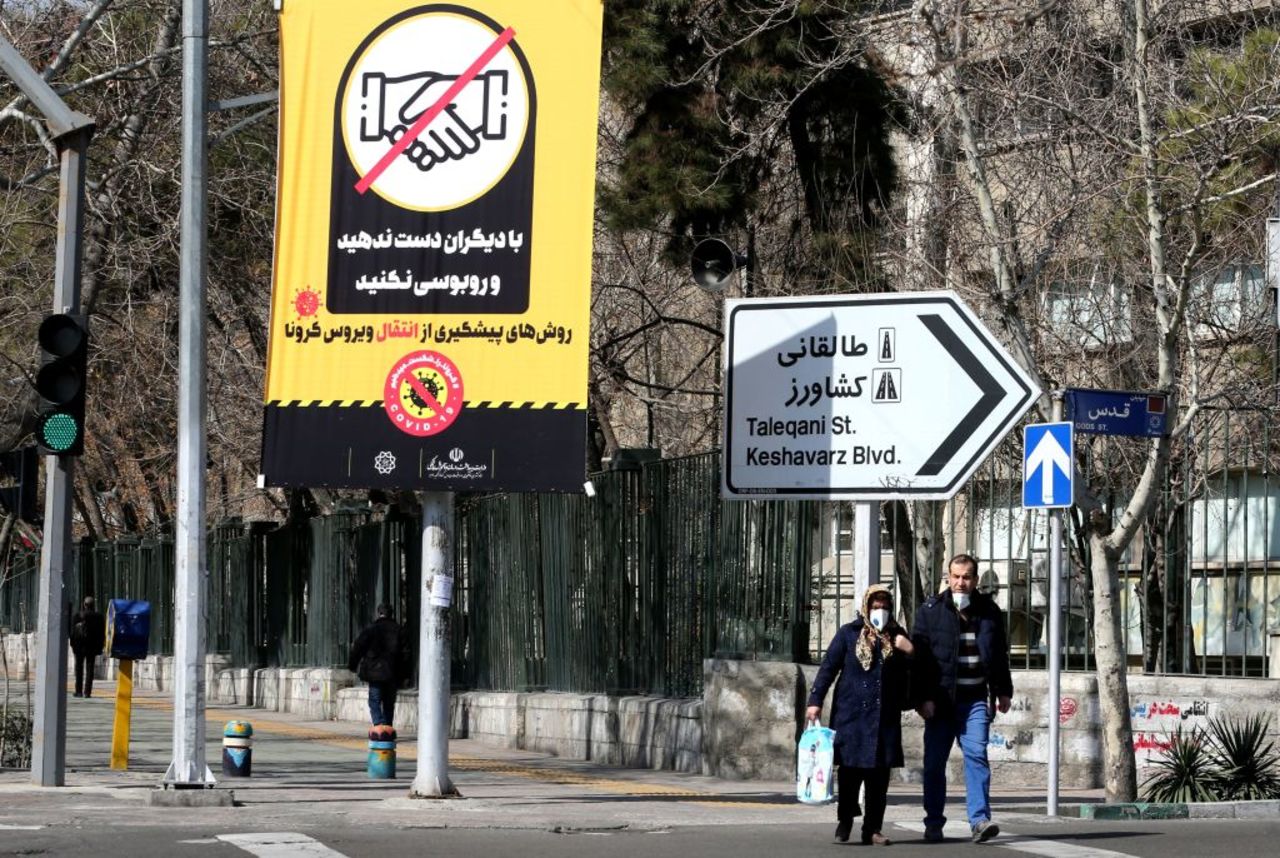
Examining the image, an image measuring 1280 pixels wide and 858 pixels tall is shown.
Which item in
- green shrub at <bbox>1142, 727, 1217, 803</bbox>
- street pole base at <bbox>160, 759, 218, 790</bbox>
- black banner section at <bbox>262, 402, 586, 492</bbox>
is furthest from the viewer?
green shrub at <bbox>1142, 727, 1217, 803</bbox>

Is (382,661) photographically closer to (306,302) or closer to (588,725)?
(588,725)

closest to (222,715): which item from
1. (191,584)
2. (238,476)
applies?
(238,476)

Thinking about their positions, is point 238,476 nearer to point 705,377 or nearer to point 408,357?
point 705,377

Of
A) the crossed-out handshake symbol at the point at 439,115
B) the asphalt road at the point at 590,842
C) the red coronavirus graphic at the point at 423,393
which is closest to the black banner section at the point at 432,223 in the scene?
the crossed-out handshake symbol at the point at 439,115

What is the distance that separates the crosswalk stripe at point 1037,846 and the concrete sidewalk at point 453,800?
0.92 metres

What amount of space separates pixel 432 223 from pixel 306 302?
1.10m

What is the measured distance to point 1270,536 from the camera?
54.6 feet

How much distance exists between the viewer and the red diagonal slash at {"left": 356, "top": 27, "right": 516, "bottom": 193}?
49.2ft

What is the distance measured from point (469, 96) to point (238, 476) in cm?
2751

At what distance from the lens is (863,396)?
47.2ft

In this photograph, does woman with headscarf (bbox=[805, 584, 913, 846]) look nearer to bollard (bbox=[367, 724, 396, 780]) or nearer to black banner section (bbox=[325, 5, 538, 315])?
black banner section (bbox=[325, 5, 538, 315])

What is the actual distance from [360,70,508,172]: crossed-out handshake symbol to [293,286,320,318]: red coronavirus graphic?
119 centimetres

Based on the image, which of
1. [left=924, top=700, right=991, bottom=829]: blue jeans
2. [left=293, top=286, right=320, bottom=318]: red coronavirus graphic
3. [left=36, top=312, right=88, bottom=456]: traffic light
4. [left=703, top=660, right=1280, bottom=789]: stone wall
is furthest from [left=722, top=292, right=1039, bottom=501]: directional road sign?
[left=36, top=312, right=88, bottom=456]: traffic light

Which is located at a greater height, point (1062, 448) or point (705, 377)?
point (705, 377)
